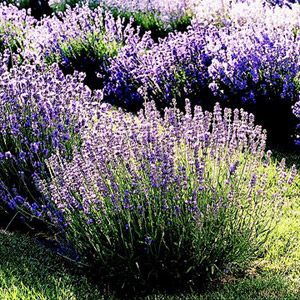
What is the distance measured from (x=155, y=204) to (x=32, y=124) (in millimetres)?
1318

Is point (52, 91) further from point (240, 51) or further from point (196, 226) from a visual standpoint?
point (240, 51)

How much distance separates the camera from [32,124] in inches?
160

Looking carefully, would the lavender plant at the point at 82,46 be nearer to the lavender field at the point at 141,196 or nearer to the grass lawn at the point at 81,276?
the lavender field at the point at 141,196

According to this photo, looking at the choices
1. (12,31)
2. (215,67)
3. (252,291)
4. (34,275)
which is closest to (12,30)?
(12,31)

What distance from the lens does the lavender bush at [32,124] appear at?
4.07 metres

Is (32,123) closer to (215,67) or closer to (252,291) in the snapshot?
(252,291)

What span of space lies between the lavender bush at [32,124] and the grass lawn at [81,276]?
46 centimetres

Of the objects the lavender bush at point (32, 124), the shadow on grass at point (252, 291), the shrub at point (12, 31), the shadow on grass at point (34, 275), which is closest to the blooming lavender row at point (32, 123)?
the lavender bush at point (32, 124)

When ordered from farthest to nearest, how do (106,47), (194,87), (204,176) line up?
(106,47) → (194,87) → (204,176)

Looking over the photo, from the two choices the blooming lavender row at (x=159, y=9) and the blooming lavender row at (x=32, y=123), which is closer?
the blooming lavender row at (x=32, y=123)

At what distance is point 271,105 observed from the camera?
5.66m

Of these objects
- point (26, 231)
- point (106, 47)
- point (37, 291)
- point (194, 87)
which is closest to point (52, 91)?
point (26, 231)

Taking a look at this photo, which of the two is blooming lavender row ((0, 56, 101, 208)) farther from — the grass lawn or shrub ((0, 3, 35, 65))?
shrub ((0, 3, 35, 65))

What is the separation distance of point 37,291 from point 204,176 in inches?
48.5
